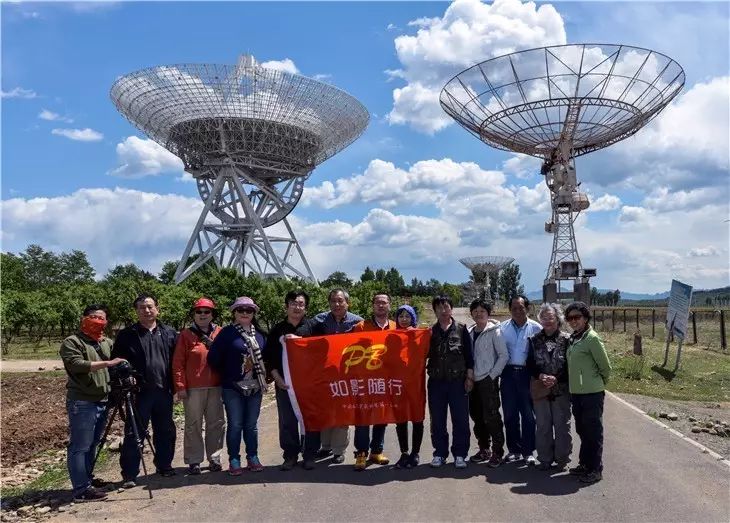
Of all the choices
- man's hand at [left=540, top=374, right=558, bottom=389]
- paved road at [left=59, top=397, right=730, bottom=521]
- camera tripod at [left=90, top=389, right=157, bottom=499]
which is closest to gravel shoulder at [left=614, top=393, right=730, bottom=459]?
paved road at [left=59, top=397, right=730, bottom=521]

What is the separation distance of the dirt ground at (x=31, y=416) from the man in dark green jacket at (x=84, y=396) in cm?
331

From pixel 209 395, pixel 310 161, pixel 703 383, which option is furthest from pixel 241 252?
pixel 209 395

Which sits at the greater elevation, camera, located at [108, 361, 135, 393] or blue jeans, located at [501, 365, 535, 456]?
camera, located at [108, 361, 135, 393]

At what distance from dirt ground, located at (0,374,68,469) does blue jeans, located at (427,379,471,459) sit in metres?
6.09

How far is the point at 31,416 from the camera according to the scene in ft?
39.3

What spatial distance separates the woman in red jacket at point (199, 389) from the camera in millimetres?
6770

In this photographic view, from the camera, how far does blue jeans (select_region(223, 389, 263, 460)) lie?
683cm

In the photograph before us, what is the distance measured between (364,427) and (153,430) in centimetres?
238

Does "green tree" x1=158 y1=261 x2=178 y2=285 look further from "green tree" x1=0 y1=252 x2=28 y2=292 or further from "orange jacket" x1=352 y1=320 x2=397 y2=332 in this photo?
"orange jacket" x1=352 y1=320 x2=397 y2=332

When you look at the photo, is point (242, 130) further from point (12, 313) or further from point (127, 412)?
point (127, 412)

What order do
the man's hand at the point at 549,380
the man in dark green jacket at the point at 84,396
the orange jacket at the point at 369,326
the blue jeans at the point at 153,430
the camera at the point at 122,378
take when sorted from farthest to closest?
the orange jacket at the point at 369,326 < the man's hand at the point at 549,380 < the blue jeans at the point at 153,430 < the camera at the point at 122,378 < the man in dark green jacket at the point at 84,396

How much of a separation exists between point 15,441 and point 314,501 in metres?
6.47

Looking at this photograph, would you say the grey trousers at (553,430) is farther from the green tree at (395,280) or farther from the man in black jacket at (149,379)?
the green tree at (395,280)

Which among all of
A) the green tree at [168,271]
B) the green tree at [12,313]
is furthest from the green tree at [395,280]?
the green tree at [12,313]
